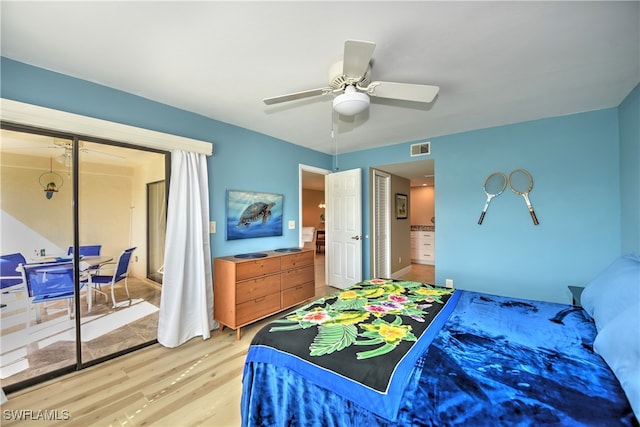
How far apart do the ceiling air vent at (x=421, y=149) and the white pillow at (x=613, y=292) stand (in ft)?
8.07

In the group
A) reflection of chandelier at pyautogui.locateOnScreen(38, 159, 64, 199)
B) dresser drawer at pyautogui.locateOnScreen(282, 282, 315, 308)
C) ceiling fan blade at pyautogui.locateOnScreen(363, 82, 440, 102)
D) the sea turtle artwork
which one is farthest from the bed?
reflection of chandelier at pyautogui.locateOnScreen(38, 159, 64, 199)

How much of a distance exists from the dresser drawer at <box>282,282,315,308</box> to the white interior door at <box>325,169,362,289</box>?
0.92 m

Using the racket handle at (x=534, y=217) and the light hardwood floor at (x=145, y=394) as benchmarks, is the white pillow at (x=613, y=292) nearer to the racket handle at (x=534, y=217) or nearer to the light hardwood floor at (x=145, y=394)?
the racket handle at (x=534, y=217)

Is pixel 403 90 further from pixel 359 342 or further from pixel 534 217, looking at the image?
pixel 534 217

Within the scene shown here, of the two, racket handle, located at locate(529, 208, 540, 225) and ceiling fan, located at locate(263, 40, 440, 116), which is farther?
racket handle, located at locate(529, 208, 540, 225)

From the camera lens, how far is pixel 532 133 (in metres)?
3.01

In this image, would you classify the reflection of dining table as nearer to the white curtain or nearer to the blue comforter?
the white curtain

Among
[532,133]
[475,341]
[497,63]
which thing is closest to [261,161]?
[497,63]

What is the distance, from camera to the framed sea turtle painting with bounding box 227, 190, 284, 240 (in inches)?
123

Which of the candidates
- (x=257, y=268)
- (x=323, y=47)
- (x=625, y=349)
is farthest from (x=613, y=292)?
(x=257, y=268)

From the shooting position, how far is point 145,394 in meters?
1.86

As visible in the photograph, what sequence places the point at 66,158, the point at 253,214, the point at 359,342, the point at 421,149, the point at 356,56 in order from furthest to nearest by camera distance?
the point at 421,149
the point at 253,214
the point at 66,158
the point at 356,56
the point at 359,342

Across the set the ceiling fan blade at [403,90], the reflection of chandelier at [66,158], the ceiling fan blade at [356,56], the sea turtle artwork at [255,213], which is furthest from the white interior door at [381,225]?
the reflection of chandelier at [66,158]

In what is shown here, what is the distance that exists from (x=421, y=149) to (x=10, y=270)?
4.56 meters
